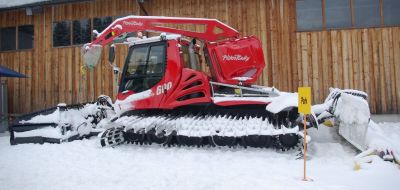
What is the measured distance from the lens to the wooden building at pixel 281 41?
→ 9.89 m

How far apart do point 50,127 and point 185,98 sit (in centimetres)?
355

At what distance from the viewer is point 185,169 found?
491 cm

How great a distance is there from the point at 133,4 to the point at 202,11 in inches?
107

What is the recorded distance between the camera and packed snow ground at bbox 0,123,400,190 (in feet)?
13.4

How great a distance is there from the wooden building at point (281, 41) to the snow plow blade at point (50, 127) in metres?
4.04

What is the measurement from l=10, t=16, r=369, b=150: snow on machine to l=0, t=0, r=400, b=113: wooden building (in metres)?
3.52

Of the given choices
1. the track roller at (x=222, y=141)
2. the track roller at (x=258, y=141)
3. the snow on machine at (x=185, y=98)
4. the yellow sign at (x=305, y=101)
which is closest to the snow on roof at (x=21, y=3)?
the snow on machine at (x=185, y=98)

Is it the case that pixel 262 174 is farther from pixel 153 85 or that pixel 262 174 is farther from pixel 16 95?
pixel 16 95

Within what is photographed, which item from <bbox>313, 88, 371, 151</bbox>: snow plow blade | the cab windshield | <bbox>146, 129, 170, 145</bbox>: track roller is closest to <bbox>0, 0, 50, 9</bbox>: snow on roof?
the cab windshield

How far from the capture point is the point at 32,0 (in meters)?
12.2

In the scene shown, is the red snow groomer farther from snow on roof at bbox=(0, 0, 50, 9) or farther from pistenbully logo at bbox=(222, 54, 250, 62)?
snow on roof at bbox=(0, 0, 50, 9)

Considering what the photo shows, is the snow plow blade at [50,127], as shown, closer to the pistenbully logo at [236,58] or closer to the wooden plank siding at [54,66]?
the wooden plank siding at [54,66]

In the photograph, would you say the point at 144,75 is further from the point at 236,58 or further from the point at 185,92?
the point at 236,58

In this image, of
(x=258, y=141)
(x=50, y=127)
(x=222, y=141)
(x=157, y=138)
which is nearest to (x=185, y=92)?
(x=157, y=138)
